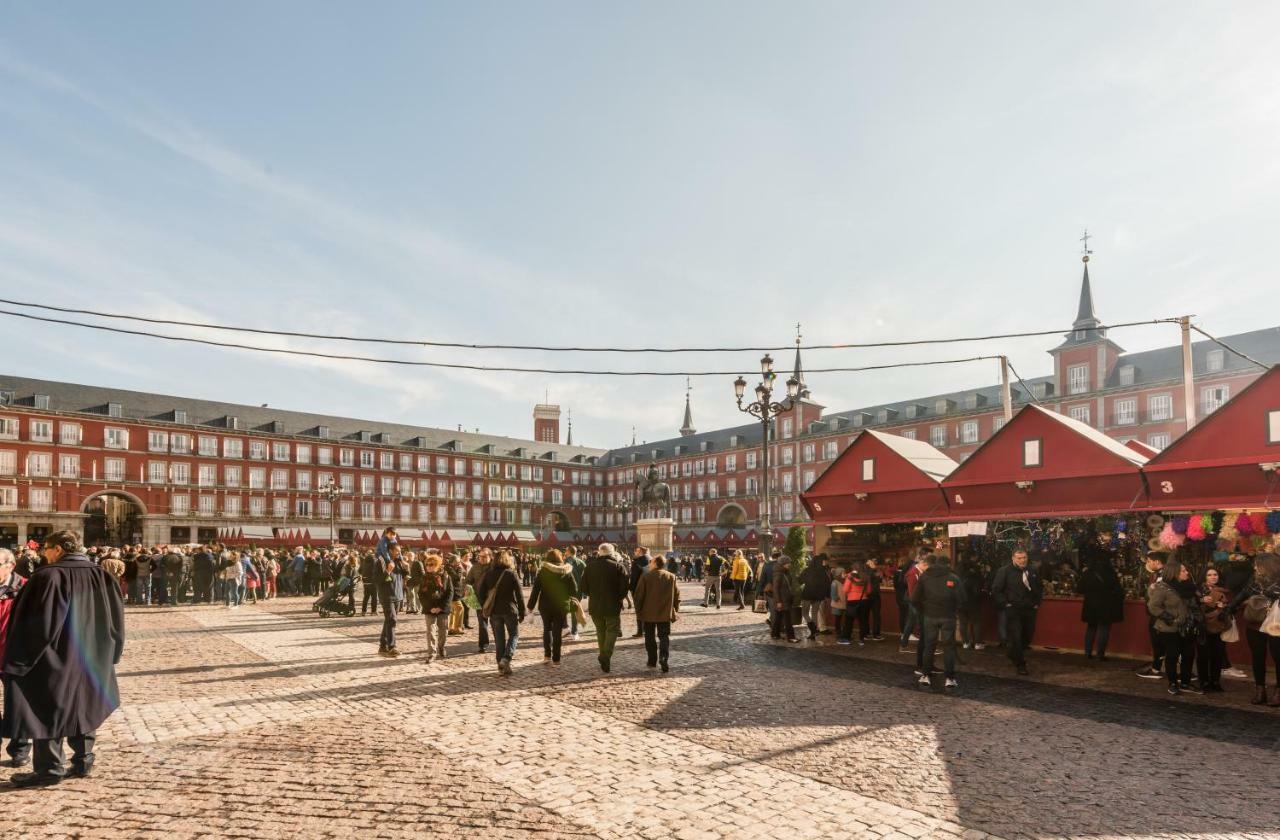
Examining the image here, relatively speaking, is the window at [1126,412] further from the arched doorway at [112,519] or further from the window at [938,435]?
the arched doorway at [112,519]

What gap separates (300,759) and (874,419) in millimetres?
66469

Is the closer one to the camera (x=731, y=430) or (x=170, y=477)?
(x=170, y=477)

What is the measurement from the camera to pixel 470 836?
4.89m

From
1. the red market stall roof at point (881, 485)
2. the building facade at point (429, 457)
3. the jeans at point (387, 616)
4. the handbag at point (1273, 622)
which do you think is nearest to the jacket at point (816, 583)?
the red market stall roof at point (881, 485)

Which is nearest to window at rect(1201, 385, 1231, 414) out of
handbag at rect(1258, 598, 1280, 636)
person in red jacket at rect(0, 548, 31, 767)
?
handbag at rect(1258, 598, 1280, 636)

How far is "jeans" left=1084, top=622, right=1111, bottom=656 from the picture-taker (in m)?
12.3

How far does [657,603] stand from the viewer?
11.1m

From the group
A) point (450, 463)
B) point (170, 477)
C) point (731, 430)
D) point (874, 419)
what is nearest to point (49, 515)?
point (170, 477)

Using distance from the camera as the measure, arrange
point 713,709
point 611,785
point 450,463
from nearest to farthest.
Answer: point 611,785 < point 713,709 < point 450,463

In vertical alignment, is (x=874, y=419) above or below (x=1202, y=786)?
above

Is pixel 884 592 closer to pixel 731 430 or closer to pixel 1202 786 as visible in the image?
pixel 1202 786

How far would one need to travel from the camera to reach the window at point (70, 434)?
2222 inches

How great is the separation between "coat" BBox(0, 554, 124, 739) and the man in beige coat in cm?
656

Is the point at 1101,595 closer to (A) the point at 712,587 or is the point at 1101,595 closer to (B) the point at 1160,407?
(A) the point at 712,587
